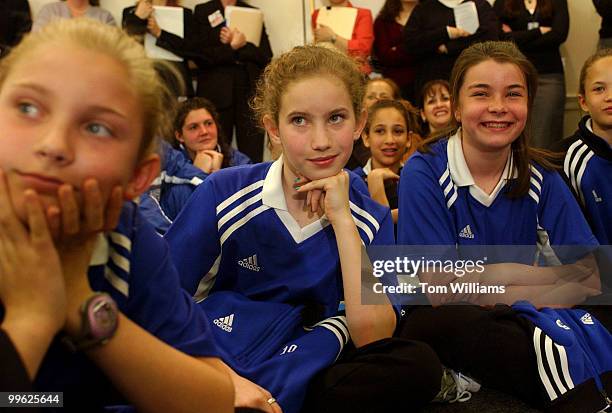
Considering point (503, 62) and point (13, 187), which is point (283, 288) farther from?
point (503, 62)

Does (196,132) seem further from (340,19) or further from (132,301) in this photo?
(132,301)

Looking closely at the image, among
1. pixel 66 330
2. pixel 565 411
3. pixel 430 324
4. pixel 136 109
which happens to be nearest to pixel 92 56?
pixel 136 109

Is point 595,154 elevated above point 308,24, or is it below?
below

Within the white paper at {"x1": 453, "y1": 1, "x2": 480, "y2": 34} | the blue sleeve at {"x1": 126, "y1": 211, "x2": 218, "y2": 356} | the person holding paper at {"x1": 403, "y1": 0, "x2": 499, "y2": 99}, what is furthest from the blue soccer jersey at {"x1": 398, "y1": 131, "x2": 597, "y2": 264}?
the white paper at {"x1": 453, "y1": 1, "x2": 480, "y2": 34}

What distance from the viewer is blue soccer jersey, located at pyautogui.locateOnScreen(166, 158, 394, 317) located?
146 cm

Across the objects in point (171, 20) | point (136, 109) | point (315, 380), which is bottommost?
point (315, 380)

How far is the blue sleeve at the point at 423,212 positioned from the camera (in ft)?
5.98

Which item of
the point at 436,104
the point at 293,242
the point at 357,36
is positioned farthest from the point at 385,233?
the point at 357,36

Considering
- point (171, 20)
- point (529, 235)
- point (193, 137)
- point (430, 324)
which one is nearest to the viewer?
point (430, 324)

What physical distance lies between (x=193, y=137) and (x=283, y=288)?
6.67ft

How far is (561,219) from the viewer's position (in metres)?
1.88

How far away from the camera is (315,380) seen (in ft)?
4.49

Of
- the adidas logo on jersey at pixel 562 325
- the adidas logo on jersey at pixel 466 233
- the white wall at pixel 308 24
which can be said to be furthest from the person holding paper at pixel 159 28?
the adidas logo on jersey at pixel 562 325

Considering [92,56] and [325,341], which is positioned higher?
[92,56]
